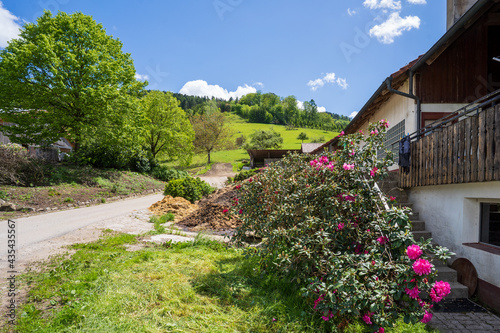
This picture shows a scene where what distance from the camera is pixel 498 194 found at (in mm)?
4379

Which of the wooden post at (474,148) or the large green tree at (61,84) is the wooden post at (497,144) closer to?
the wooden post at (474,148)

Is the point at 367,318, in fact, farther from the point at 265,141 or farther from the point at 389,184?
the point at 265,141

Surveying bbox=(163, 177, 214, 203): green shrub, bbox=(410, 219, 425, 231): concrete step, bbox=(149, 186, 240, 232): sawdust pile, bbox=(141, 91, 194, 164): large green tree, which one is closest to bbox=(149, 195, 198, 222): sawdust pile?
bbox=(149, 186, 240, 232): sawdust pile

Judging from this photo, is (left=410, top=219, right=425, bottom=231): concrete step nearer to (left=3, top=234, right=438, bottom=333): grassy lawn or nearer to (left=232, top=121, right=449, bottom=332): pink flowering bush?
(left=232, top=121, right=449, bottom=332): pink flowering bush

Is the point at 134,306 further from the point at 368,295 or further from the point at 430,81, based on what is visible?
the point at 430,81

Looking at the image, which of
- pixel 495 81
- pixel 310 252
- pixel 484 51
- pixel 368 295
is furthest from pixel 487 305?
pixel 484 51

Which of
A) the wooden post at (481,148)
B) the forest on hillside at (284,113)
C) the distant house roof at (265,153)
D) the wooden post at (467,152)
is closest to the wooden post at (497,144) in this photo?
the wooden post at (481,148)

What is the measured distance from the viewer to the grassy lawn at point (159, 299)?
10.3 ft

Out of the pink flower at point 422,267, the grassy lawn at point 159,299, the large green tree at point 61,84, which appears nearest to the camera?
the pink flower at point 422,267

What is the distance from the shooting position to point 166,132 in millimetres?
30578

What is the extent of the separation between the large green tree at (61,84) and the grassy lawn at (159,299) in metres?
15.7

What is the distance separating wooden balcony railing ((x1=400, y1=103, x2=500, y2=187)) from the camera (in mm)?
4254

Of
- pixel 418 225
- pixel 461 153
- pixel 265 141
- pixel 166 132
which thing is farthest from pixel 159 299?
pixel 265 141

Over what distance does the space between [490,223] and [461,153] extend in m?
1.35
